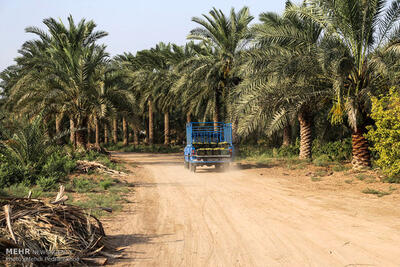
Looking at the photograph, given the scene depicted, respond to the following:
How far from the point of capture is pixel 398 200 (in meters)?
9.20

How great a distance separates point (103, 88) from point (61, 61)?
2.91 metres

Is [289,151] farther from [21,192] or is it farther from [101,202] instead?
[21,192]

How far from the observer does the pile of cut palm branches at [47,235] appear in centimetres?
460

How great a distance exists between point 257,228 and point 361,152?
9.09m

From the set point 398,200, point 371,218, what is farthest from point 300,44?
point 371,218

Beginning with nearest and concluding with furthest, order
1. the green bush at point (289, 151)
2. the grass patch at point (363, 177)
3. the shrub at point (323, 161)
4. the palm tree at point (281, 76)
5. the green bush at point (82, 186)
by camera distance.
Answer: the green bush at point (82, 186) → the grass patch at point (363, 177) → the palm tree at point (281, 76) → the shrub at point (323, 161) → the green bush at point (289, 151)

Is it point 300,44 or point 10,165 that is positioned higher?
point 300,44

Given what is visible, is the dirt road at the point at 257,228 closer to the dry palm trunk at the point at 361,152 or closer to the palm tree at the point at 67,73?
the dry palm trunk at the point at 361,152

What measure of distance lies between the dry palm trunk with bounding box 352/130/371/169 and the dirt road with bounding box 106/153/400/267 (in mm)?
3863

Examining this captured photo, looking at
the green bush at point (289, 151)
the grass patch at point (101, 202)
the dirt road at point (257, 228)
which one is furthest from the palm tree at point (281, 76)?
the grass patch at point (101, 202)

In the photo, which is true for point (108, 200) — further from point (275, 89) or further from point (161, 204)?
point (275, 89)

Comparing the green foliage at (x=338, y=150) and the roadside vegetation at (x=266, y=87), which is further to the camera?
the green foliage at (x=338, y=150)

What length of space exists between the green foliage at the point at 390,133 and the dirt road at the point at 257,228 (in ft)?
7.36

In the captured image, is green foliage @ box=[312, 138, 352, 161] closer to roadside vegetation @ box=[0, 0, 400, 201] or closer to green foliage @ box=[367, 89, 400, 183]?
roadside vegetation @ box=[0, 0, 400, 201]
